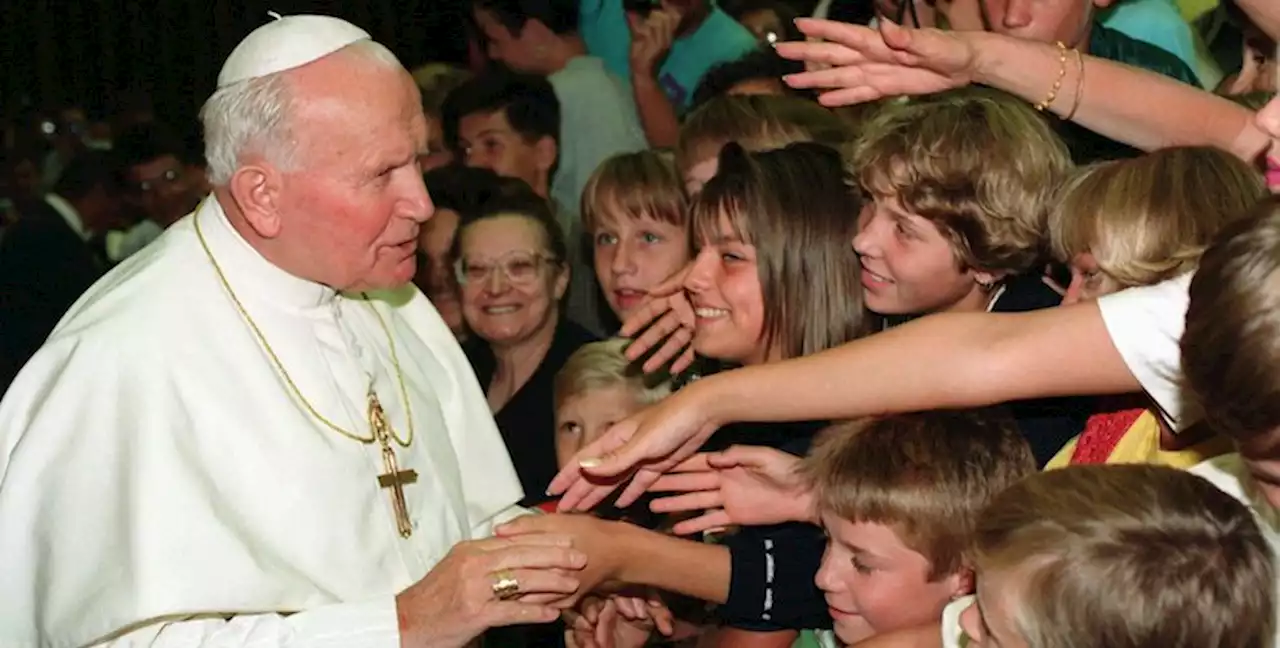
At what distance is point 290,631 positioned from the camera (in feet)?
10.1

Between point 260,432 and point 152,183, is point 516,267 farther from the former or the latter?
point 152,183

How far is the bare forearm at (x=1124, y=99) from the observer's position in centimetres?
330

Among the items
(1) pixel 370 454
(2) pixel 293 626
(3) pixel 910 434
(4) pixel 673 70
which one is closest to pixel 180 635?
(2) pixel 293 626

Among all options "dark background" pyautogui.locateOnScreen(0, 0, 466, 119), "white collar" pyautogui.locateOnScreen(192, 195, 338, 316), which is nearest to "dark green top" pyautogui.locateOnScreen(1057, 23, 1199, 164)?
"white collar" pyautogui.locateOnScreen(192, 195, 338, 316)

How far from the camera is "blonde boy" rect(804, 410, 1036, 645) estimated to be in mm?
3123

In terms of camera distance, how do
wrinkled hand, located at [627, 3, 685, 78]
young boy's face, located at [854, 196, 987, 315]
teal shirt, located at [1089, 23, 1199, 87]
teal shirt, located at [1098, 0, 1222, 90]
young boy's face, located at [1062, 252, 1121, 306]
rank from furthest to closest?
wrinkled hand, located at [627, 3, 685, 78] < teal shirt, located at [1098, 0, 1222, 90] < teal shirt, located at [1089, 23, 1199, 87] < young boy's face, located at [854, 196, 987, 315] < young boy's face, located at [1062, 252, 1121, 306]

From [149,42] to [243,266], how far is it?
4.87 meters

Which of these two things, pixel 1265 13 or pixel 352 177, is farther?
pixel 352 177

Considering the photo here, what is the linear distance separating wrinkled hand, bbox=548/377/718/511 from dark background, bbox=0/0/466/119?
4369 mm

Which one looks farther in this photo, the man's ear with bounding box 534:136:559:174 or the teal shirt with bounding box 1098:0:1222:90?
the man's ear with bounding box 534:136:559:174

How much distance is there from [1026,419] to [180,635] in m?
1.58

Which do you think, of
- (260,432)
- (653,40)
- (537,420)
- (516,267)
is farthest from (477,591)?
(653,40)

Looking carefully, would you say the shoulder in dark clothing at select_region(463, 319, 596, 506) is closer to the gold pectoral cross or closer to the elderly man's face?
the gold pectoral cross

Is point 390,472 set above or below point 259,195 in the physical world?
below
